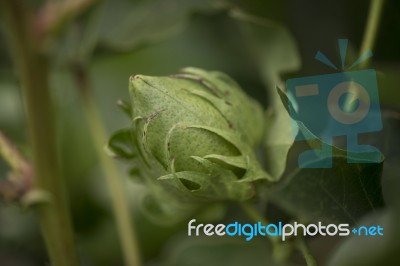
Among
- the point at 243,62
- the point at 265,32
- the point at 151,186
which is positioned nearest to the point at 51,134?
→ the point at 151,186

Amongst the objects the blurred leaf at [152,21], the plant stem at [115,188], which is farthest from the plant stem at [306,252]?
the blurred leaf at [152,21]

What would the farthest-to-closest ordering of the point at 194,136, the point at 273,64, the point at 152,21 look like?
1. the point at 152,21
2. the point at 273,64
3. the point at 194,136

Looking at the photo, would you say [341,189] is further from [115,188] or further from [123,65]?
[123,65]

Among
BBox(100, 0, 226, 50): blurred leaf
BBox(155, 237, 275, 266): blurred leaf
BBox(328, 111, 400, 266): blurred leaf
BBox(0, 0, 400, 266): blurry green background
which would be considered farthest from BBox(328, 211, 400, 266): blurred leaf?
BBox(100, 0, 226, 50): blurred leaf

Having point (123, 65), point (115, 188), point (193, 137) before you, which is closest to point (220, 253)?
point (115, 188)

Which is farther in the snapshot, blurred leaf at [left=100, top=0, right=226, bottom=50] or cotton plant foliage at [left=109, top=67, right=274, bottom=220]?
blurred leaf at [left=100, top=0, right=226, bottom=50]

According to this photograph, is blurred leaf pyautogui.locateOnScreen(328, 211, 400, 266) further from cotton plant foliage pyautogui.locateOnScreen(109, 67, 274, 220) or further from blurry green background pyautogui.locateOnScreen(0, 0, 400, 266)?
blurry green background pyautogui.locateOnScreen(0, 0, 400, 266)

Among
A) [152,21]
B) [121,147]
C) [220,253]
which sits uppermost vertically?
[152,21]

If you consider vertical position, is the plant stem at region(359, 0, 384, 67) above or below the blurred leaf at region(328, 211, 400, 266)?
above
